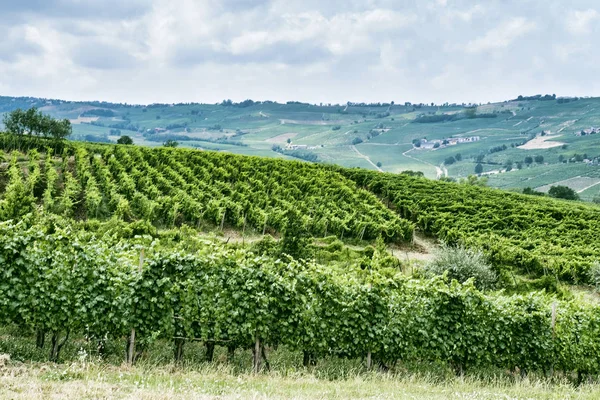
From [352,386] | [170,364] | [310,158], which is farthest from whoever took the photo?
[310,158]

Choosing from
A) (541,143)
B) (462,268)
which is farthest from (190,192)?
(541,143)

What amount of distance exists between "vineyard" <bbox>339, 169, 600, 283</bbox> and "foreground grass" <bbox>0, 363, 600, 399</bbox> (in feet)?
63.3

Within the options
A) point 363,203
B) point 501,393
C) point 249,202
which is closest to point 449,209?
point 363,203

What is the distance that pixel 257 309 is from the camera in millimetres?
12562

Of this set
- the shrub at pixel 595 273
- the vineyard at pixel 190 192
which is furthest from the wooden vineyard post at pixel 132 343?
the shrub at pixel 595 273

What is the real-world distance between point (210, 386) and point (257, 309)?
10.2ft

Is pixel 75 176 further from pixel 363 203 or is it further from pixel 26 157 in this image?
pixel 363 203

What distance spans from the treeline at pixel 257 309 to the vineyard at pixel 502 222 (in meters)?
15.6

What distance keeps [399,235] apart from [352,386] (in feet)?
82.3

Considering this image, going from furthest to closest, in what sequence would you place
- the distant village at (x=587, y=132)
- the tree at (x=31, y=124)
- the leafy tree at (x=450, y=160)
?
the distant village at (x=587, y=132)
the leafy tree at (x=450, y=160)
the tree at (x=31, y=124)

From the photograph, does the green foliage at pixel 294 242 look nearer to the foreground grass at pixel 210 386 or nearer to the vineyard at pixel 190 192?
the foreground grass at pixel 210 386

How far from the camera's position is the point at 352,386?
10672 mm

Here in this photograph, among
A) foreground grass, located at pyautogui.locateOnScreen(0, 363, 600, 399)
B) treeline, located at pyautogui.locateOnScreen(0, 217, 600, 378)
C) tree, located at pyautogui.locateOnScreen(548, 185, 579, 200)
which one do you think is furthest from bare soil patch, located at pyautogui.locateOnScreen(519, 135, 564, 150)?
foreground grass, located at pyautogui.locateOnScreen(0, 363, 600, 399)

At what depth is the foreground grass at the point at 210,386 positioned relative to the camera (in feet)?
27.6
